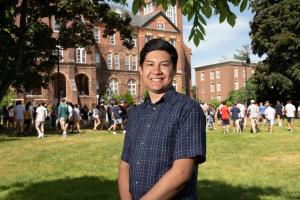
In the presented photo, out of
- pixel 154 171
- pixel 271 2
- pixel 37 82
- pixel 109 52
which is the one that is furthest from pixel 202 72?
pixel 154 171

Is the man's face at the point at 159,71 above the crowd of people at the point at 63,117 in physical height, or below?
above

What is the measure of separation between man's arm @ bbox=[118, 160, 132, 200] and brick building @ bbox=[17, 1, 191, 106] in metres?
55.1

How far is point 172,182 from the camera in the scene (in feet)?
8.75

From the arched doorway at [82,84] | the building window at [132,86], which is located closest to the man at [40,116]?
the arched doorway at [82,84]

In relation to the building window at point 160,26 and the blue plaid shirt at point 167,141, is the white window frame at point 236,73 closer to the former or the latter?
the building window at point 160,26

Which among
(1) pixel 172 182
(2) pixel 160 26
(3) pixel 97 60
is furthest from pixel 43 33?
(2) pixel 160 26

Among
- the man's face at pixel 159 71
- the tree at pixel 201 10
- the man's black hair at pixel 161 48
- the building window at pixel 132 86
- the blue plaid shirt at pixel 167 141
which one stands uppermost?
the building window at pixel 132 86

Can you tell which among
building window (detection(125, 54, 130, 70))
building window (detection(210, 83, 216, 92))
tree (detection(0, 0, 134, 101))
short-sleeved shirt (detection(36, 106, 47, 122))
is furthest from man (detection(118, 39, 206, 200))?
building window (detection(210, 83, 216, 92))

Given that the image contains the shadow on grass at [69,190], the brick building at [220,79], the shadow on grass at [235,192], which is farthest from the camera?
the brick building at [220,79]

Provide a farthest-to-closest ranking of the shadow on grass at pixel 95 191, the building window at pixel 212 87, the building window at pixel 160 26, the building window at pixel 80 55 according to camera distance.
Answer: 1. the building window at pixel 212 87
2. the building window at pixel 160 26
3. the building window at pixel 80 55
4. the shadow on grass at pixel 95 191

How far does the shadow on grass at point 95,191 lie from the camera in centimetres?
788

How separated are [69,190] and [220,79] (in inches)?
3391

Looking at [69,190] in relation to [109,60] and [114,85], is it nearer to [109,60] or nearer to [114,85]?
[114,85]

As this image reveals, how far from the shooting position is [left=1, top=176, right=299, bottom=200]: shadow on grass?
788 centimetres
